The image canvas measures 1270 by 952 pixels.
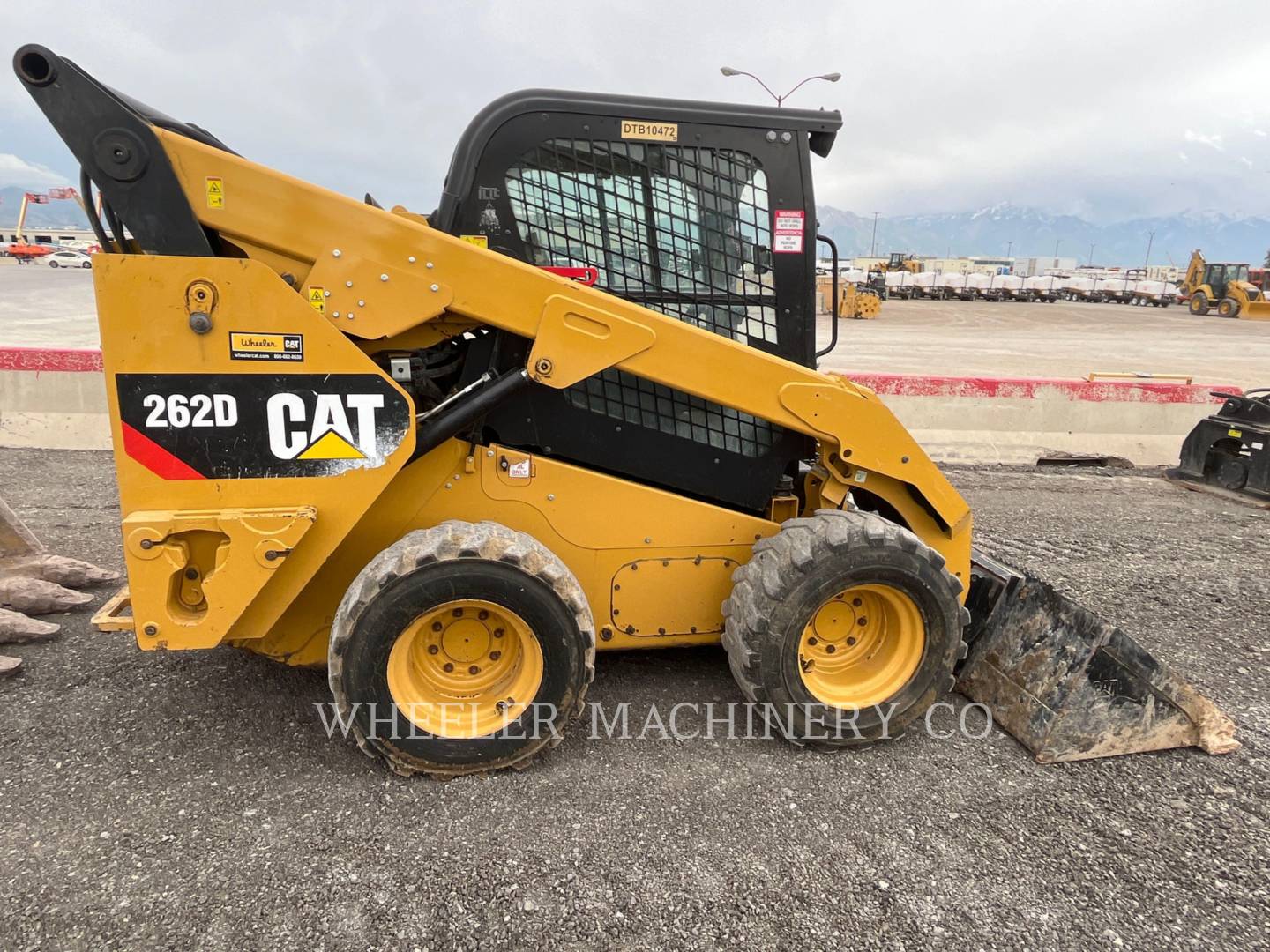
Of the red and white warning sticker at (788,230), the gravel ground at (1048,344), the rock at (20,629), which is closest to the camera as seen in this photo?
the red and white warning sticker at (788,230)

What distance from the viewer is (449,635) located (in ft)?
9.73

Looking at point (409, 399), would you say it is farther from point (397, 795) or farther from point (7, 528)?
point (7, 528)

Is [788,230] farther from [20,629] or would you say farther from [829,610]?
[20,629]

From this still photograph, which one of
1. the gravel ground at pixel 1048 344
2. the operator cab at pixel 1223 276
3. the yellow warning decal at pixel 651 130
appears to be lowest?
the gravel ground at pixel 1048 344

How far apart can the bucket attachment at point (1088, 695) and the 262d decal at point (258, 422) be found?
2.72m

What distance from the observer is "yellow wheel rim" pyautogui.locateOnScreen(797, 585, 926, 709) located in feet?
10.5

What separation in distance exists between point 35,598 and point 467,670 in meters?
2.70

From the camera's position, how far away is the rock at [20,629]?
3.73 metres

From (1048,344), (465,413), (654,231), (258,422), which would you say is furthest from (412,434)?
(1048,344)

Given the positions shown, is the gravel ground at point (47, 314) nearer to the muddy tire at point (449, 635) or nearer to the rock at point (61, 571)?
the rock at point (61, 571)

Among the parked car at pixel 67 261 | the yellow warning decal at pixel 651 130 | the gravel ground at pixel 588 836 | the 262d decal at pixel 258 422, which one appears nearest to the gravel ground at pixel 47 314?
the gravel ground at pixel 588 836

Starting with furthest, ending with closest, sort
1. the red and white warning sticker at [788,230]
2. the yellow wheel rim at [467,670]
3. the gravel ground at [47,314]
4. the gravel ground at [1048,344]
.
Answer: the gravel ground at [1048,344], the gravel ground at [47,314], the red and white warning sticker at [788,230], the yellow wheel rim at [467,670]

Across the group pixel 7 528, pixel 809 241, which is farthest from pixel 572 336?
pixel 7 528

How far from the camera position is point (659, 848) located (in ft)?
8.55
